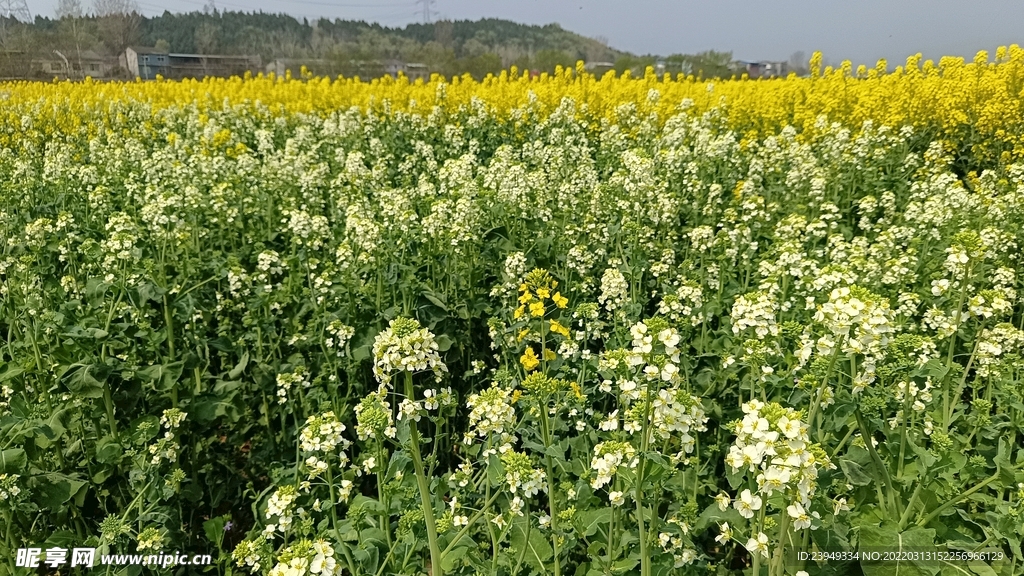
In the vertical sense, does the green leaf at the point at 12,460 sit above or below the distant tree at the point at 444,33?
below

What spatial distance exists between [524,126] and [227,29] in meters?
20.4

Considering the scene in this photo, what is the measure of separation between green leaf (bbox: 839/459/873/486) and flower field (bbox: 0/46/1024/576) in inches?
0.6

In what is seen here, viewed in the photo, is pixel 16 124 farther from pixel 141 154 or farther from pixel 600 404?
pixel 600 404

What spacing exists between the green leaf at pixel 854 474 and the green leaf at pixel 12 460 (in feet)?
11.0

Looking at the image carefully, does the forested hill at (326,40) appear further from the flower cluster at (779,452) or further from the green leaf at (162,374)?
the flower cluster at (779,452)

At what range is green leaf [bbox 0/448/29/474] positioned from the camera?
100 inches

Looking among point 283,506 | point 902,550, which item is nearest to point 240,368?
point 283,506

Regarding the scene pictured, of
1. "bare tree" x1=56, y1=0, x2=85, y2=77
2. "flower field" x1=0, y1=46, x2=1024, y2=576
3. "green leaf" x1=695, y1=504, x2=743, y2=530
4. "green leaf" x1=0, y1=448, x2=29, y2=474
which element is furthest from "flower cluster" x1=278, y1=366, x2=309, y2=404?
"bare tree" x1=56, y1=0, x2=85, y2=77

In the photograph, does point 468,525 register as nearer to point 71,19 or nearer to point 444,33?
point 71,19

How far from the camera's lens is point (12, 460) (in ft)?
8.41

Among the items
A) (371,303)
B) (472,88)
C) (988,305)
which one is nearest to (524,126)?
(472,88)

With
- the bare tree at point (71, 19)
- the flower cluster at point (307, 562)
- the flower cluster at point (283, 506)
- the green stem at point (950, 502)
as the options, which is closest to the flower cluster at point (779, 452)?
the green stem at point (950, 502)

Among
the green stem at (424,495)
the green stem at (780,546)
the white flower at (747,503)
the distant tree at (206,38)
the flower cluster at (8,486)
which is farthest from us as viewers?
the distant tree at (206,38)

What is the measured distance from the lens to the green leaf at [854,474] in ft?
6.97
